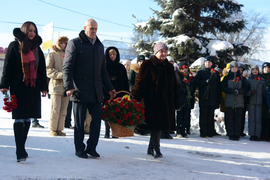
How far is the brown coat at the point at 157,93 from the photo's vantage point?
5840mm

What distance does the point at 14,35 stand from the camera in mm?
4988

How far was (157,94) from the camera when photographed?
19.2 ft

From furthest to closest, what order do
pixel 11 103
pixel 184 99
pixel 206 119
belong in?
pixel 206 119
pixel 184 99
pixel 11 103

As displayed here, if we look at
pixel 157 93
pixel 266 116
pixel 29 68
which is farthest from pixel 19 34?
pixel 266 116

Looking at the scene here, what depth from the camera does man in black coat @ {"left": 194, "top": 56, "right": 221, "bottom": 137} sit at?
9562mm

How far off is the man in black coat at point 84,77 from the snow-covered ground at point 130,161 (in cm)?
41

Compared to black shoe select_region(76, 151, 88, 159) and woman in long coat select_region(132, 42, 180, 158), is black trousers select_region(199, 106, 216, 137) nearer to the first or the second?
woman in long coat select_region(132, 42, 180, 158)

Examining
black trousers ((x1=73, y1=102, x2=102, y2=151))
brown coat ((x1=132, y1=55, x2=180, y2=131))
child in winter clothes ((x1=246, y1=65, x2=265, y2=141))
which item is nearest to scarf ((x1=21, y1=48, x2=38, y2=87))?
black trousers ((x1=73, y1=102, x2=102, y2=151))

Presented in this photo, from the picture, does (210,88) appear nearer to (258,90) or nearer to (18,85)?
(258,90)

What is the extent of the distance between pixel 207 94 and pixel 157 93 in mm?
4076

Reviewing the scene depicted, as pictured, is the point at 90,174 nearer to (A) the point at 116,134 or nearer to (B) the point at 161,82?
(A) the point at 116,134

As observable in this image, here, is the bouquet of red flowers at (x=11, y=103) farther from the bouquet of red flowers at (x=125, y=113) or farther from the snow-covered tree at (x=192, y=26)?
the snow-covered tree at (x=192, y=26)

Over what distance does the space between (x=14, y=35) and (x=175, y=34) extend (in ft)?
41.8

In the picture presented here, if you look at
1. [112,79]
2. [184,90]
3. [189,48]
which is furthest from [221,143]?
[189,48]
